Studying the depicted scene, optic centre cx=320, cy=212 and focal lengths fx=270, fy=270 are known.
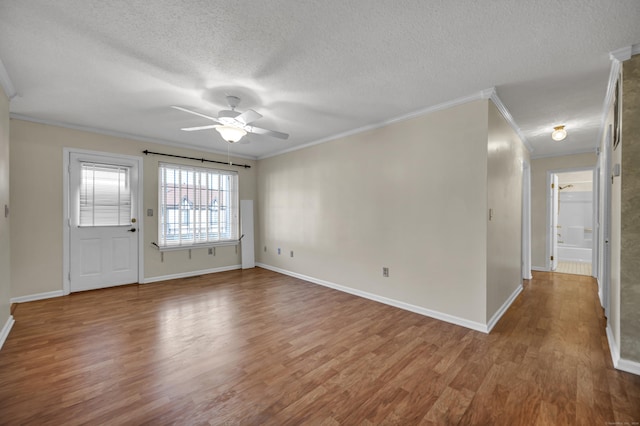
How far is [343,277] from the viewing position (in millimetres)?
4344

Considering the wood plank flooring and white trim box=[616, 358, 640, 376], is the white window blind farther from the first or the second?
the wood plank flooring

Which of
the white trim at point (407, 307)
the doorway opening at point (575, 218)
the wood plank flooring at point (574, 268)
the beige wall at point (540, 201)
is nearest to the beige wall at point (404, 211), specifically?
the white trim at point (407, 307)

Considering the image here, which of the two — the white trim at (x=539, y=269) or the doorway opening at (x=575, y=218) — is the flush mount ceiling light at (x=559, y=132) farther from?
the doorway opening at (x=575, y=218)

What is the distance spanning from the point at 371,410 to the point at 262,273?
13.5ft

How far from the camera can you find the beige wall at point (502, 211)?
9.75 feet

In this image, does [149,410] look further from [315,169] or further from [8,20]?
[315,169]

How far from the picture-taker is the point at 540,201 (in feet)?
18.8

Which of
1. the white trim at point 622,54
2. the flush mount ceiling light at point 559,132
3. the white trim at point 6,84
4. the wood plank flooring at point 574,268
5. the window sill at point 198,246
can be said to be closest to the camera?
the white trim at point 622,54

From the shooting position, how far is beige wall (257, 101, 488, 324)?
296 cm

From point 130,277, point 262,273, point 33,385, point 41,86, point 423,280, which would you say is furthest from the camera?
point 262,273

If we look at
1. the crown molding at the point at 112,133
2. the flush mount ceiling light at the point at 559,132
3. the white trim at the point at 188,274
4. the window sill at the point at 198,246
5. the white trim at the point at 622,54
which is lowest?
the white trim at the point at 188,274

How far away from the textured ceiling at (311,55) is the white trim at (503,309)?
2452 millimetres

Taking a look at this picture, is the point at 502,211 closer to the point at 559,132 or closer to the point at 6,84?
the point at 559,132

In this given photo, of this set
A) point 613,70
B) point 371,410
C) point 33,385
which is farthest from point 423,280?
point 33,385
